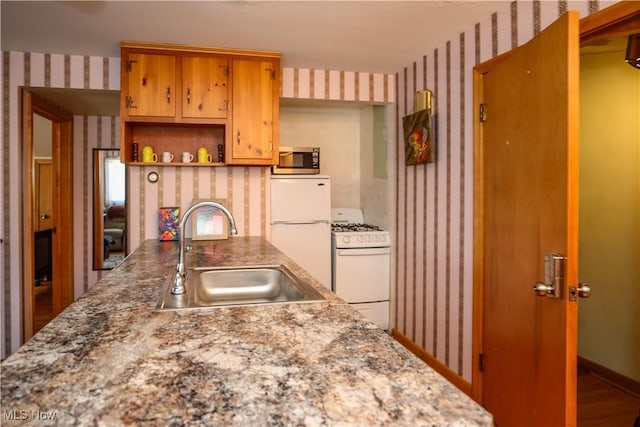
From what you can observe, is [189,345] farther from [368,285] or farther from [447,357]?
[368,285]

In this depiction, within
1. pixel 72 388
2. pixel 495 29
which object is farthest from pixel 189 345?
pixel 495 29

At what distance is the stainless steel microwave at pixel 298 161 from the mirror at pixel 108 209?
2.08 m

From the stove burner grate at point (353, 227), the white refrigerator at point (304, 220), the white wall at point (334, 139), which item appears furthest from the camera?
the white wall at point (334, 139)

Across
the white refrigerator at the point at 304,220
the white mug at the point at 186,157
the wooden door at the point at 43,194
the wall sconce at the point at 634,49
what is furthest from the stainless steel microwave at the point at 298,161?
the wooden door at the point at 43,194

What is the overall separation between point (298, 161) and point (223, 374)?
124 inches

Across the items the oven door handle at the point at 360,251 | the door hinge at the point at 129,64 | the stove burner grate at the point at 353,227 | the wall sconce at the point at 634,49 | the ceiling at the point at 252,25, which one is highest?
the ceiling at the point at 252,25

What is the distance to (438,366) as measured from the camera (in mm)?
3023

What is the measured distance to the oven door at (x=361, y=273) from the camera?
3.72 meters

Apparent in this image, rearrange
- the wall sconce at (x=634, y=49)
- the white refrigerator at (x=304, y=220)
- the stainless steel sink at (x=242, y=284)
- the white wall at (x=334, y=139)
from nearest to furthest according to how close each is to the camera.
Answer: the stainless steel sink at (x=242, y=284) < the wall sconce at (x=634, y=49) < the white refrigerator at (x=304, y=220) < the white wall at (x=334, y=139)

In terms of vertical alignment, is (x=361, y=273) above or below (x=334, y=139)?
below

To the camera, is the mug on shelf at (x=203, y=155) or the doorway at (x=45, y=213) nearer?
the doorway at (x=45, y=213)

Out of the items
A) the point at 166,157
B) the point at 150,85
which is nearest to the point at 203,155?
the point at 166,157

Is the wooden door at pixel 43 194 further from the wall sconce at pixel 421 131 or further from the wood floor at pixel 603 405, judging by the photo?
the wood floor at pixel 603 405

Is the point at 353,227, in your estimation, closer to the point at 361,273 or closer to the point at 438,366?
the point at 361,273
